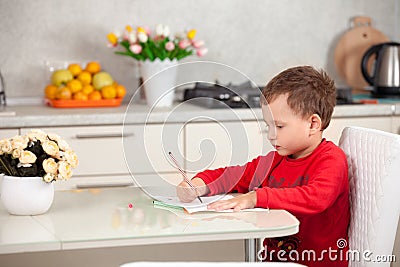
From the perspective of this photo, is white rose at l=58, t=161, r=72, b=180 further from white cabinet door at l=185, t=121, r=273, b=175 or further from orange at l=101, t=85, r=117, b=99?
orange at l=101, t=85, r=117, b=99

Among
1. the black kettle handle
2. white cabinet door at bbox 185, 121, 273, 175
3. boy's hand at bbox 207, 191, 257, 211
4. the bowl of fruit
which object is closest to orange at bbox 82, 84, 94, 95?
the bowl of fruit

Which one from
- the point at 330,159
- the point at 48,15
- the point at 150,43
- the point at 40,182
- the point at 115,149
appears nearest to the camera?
the point at 40,182

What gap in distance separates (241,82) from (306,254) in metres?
2.08

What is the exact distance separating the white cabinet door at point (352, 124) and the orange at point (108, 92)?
1039 mm

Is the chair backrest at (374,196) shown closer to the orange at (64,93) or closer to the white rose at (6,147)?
the white rose at (6,147)

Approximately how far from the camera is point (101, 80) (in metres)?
3.62

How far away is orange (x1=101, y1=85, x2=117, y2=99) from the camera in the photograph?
11.8 feet

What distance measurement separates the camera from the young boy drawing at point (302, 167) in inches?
76.8

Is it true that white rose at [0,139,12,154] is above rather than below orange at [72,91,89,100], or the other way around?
below

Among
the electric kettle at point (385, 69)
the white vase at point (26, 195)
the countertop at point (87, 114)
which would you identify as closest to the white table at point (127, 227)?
the white vase at point (26, 195)

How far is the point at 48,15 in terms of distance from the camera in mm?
3785

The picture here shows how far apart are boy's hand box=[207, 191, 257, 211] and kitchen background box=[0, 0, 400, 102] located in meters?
2.16

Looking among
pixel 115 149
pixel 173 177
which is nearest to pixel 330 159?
pixel 173 177

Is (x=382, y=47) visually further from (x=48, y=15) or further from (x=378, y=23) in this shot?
(x=48, y=15)
